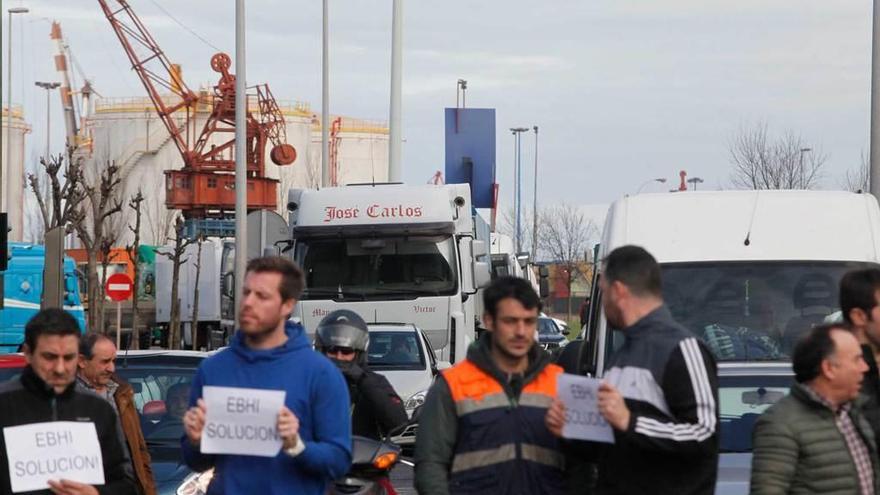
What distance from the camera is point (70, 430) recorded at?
6.29m

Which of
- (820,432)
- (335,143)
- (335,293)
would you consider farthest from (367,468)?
(335,143)

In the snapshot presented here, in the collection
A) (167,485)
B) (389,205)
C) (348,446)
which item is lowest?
(167,485)

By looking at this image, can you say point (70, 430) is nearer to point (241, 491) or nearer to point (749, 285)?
point (241, 491)

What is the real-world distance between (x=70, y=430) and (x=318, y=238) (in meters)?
16.6

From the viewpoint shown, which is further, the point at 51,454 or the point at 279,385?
the point at 51,454

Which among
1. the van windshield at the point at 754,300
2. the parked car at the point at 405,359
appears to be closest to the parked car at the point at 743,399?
the van windshield at the point at 754,300

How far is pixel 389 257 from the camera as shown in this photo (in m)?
23.2

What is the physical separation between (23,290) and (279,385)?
3204 centimetres

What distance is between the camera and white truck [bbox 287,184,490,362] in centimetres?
2286

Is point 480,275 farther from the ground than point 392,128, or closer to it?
closer to it

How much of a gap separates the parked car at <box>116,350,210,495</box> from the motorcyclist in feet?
8.04

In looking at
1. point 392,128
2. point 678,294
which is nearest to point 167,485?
point 678,294

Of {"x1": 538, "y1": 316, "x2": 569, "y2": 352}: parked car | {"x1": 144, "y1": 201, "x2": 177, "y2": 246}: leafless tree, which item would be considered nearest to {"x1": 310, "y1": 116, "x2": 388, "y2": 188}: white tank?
{"x1": 144, "y1": 201, "x2": 177, "y2": 246}: leafless tree

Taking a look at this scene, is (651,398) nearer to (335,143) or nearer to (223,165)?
(223,165)
